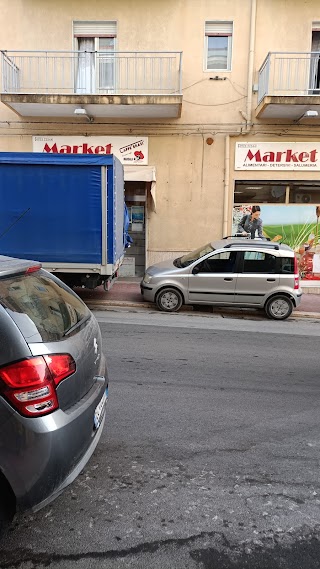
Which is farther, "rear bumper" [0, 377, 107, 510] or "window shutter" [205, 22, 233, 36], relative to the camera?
"window shutter" [205, 22, 233, 36]

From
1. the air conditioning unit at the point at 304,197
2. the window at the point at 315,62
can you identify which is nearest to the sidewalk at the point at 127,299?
the air conditioning unit at the point at 304,197

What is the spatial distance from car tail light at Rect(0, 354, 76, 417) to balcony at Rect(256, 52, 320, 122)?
34.2 feet

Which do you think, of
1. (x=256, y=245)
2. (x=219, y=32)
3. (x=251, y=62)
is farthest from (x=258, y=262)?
(x=219, y=32)

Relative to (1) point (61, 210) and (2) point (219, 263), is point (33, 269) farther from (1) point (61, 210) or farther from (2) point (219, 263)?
(2) point (219, 263)

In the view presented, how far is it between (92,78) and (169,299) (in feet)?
23.4

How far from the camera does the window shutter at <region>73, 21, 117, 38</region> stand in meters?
11.7

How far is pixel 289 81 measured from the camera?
450 inches

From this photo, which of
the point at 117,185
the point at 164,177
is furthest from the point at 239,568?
the point at 164,177

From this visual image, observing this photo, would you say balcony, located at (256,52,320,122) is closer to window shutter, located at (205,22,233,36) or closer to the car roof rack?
window shutter, located at (205,22,233,36)

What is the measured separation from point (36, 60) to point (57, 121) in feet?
5.42

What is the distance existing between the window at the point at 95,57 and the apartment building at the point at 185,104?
0.03 m

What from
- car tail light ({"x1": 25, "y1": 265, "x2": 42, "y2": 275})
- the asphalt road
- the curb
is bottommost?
the curb

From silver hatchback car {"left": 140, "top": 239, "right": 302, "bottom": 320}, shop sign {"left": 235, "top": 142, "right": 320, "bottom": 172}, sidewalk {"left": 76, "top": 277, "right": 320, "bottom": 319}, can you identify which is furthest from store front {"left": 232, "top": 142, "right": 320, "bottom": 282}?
silver hatchback car {"left": 140, "top": 239, "right": 302, "bottom": 320}

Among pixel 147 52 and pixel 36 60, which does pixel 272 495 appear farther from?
pixel 36 60
